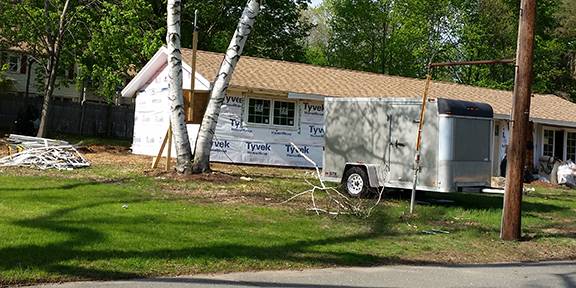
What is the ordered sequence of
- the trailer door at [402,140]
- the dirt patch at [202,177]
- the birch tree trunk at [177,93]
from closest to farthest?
the trailer door at [402,140]
the dirt patch at [202,177]
the birch tree trunk at [177,93]

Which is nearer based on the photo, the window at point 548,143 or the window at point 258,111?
the window at point 258,111

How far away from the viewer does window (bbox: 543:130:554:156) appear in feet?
90.8

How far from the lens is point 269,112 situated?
2288 cm

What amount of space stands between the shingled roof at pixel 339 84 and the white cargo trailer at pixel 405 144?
23.5ft

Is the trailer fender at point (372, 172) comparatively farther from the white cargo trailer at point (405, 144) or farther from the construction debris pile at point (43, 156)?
the construction debris pile at point (43, 156)

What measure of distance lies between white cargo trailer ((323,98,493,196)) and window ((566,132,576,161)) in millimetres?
16291

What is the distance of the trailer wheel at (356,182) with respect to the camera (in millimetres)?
14468

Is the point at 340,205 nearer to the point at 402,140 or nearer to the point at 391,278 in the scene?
the point at 402,140

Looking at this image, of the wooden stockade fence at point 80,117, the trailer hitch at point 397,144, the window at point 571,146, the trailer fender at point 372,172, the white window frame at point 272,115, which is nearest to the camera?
the trailer hitch at point 397,144

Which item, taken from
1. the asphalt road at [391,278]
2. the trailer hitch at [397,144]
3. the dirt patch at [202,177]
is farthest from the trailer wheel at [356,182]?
the asphalt road at [391,278]

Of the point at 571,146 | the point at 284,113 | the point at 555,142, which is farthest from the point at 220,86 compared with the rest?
the point at 571,146

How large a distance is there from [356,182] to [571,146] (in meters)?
17.9

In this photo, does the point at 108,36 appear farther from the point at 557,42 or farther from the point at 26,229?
the point at 557,42

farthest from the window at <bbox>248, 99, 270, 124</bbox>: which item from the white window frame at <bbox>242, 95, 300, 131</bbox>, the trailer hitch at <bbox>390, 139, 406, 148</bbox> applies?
the trailer hitch at <bbox>390, 139, 406, 148</bbox>
